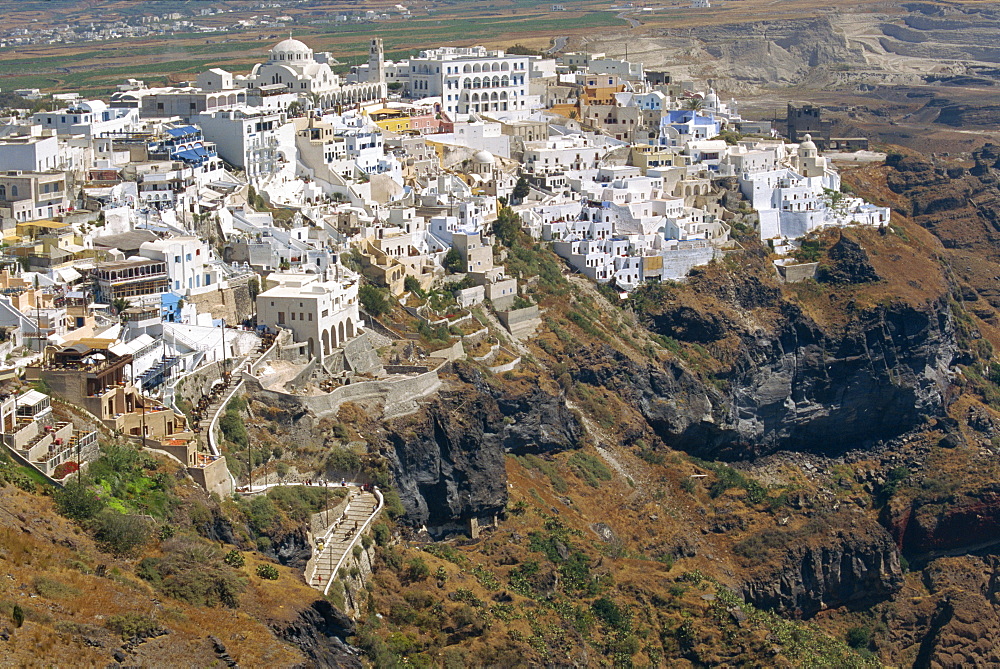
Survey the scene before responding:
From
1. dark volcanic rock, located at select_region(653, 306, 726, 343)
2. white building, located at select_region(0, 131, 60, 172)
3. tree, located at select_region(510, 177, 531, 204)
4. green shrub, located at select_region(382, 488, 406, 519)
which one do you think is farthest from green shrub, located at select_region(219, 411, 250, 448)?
tree, located at select_region(510, 177, 531, 204)

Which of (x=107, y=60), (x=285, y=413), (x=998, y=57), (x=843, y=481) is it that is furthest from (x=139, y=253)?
(x=998, y=57)

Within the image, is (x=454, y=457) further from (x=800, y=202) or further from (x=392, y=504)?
(x=800, y=202)

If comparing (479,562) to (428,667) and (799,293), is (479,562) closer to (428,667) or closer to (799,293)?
(428,667)

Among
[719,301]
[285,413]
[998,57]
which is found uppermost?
[285,413]

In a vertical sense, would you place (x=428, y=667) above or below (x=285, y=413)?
below

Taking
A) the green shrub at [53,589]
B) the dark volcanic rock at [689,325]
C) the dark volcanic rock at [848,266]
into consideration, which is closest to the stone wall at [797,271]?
the dark volcanic rock at [848,266]

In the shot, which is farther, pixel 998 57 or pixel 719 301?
pixel 998 57

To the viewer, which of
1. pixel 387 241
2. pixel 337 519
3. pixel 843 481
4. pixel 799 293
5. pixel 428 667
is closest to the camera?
pixel 428 667

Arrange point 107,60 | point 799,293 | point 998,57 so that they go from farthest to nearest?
1. point 998,57
2. point 107,60
3. point 799,293
